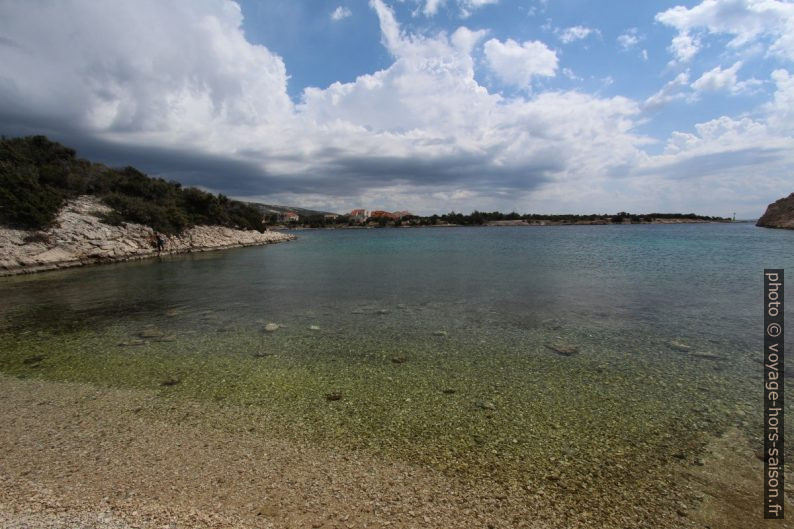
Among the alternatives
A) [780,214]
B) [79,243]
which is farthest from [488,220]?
[79,243]

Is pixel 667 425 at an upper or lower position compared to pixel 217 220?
lower

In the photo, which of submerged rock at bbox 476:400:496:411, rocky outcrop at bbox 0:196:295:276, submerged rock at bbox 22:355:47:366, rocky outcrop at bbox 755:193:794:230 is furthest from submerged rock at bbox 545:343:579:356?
rocky outcrop at bbox 755:193:794:230

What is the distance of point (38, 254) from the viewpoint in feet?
89.8

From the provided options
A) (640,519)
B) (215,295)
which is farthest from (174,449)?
(215,295)

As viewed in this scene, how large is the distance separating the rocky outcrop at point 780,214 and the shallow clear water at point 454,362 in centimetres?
11714

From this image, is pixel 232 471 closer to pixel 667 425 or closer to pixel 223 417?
pixel 223 417

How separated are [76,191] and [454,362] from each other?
154 ft

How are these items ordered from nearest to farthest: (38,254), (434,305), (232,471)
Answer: (232,471) → (434,305) → (38,254)

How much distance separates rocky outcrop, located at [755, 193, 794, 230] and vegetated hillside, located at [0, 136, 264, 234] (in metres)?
135

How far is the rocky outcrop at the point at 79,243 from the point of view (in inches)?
1037

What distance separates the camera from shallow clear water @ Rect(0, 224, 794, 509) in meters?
5.03

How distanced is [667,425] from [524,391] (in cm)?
209

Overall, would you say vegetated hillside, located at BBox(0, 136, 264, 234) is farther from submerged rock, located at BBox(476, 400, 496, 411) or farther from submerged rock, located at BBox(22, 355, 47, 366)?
submerged rock, located at BBox(476, 400, 496, 411)

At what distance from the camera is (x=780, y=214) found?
333ft
